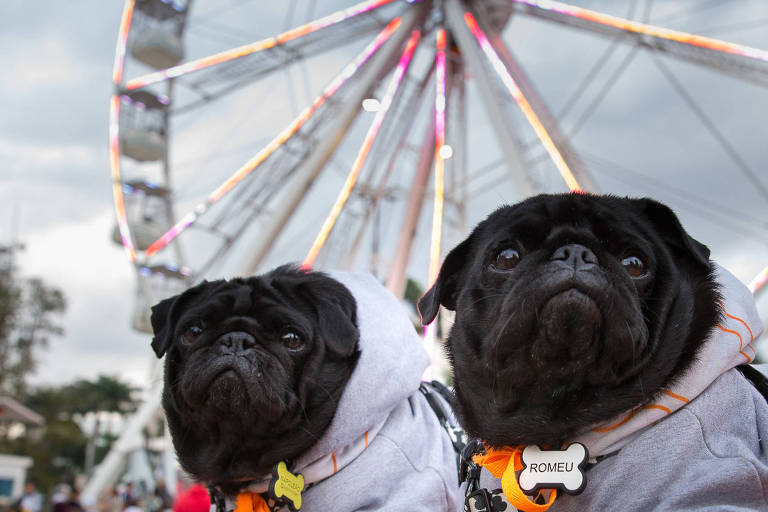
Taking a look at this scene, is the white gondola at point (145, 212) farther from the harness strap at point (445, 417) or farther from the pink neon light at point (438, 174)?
the harness strap at point (445, 417)

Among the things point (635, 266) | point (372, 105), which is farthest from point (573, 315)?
point (372, 105)

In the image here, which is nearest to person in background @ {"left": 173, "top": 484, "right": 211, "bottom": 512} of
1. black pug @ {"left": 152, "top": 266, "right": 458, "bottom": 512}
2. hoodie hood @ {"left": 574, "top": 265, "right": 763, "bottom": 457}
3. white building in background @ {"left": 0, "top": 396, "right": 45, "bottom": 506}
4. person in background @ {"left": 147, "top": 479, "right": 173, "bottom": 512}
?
black pug @ {"left": 152, "top": 266, "right": 458, "bottom": 512}

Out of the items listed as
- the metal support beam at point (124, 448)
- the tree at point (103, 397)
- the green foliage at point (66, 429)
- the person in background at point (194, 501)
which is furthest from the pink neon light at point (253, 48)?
the tree at point (103, 397)

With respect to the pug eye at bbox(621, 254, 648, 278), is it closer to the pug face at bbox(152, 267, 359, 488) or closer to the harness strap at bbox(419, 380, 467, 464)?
the pug face at bbox(152, 267, 359, 488)

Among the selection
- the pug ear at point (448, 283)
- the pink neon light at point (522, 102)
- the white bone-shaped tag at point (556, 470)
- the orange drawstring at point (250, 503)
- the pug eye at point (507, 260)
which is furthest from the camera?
the pink neon light at point (522, 102)

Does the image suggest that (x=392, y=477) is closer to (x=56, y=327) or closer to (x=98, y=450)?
(x=56, y=327)

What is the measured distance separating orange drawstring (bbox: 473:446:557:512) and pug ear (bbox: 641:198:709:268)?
0.64m

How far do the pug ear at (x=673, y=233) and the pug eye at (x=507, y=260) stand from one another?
378 mm

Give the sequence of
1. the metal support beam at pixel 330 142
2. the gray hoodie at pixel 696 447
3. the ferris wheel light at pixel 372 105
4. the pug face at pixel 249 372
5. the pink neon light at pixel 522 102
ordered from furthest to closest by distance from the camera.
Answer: the ferris wheel light at pixel 372 105
the metal support beam at pixel 330 142
the pink neon light at pixel 522 102
the pug face at pixel 249 372
the gray hoodie at pixel 696 447

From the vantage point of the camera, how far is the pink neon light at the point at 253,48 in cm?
1196

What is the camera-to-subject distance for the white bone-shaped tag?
1819 mm

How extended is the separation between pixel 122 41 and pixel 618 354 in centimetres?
1239

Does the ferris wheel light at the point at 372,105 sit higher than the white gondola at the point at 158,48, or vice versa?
the white gondola at the point at 158,48

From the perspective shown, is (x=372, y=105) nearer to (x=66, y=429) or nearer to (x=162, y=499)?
(x=162, y=499)
